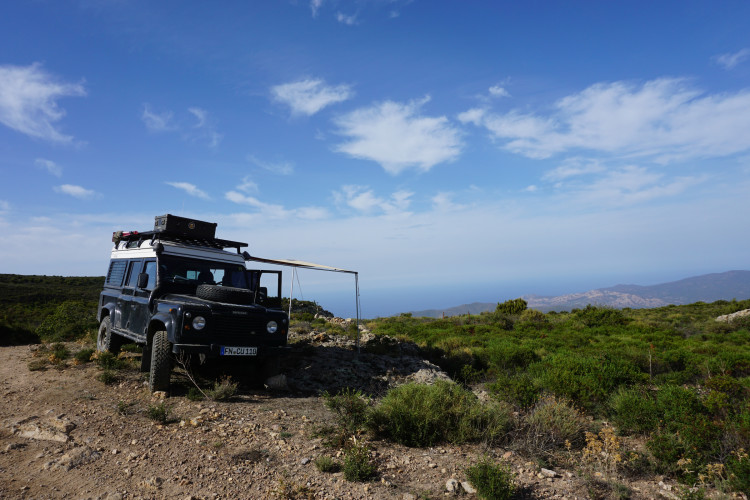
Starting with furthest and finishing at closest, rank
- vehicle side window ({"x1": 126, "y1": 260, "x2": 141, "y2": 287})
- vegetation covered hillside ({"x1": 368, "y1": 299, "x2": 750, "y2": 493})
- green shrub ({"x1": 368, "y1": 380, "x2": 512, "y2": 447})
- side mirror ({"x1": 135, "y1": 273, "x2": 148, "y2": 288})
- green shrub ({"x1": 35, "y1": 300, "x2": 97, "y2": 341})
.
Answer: green shrub ({"x1": 35, "y1": 300, "x2": 97, "y2": 341}) < vehicle side window ({"x1": 126, "y1": 260, "x2": 141, "y2": 287}) < side mirror ({"x1": 135, "y1": 273, "x2": 148, "y2": 288}) < green shrub ({"x1": 368, "y1": 380, "x2": 512, "y2": 447}) < vegetation covered hillside ({"x1": 368, "y1": 299, "x2": 750, "y2": 493})

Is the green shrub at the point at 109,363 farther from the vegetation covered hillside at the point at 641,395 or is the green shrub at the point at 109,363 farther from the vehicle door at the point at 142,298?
the vegetation covered hillside at the point at 641,395

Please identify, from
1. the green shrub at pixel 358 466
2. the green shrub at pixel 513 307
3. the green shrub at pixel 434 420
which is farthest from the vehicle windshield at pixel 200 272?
the green shrub at pixel 513 307

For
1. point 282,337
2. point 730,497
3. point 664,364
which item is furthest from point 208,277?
point 664,364

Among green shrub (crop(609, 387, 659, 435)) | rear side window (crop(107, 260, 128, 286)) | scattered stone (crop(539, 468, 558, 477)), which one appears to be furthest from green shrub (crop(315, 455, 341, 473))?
rear side window (crop(107, 260, 128, 286))

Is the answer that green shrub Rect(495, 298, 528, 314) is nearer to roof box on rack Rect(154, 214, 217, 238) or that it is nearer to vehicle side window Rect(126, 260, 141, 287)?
roof box on rack Rect(154, 214, 217, 238)

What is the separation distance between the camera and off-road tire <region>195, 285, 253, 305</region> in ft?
23.7

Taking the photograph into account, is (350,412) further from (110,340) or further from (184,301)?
(110,340)

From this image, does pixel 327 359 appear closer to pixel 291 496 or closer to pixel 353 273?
pixel 353 273

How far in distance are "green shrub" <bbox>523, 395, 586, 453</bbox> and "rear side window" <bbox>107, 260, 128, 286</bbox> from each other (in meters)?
8.79

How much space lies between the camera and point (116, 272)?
31.6 ft

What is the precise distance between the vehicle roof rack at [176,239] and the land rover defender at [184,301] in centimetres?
2

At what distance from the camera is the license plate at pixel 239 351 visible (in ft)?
22.2

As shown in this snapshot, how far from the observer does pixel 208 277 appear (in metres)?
8.23

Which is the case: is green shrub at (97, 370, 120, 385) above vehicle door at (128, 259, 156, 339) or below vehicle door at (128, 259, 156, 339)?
below
